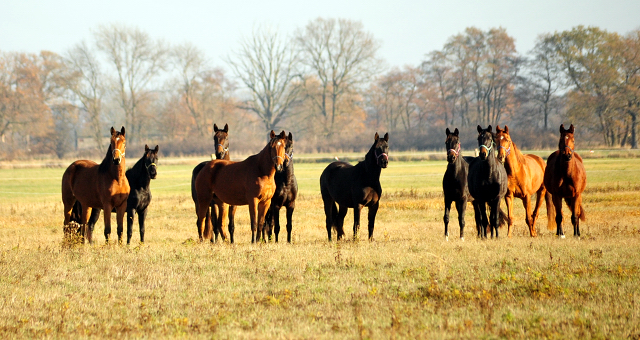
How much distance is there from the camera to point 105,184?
10.8m

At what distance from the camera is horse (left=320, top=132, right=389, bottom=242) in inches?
451

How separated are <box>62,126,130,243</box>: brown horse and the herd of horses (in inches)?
0.7

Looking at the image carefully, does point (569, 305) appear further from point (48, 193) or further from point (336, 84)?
point (336, 84)

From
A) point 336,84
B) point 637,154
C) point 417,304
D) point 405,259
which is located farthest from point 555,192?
point 336,84

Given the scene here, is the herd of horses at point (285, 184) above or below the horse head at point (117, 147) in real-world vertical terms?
below

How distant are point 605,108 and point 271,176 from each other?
39.6m

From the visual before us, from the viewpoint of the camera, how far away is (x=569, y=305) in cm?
607

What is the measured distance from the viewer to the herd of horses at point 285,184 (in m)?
11.0

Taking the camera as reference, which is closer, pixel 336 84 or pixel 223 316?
pixel 223 316

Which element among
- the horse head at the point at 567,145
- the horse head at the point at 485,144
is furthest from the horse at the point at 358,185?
the horse head at the point at 567,145

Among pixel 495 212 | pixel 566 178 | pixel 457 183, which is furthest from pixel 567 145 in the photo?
pixel 457 183

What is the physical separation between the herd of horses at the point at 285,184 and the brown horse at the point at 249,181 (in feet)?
0.06

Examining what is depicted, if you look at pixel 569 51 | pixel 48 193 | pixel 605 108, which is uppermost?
pixel 569 51

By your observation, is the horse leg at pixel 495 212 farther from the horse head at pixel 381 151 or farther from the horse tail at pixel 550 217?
the horse head at pixel 381 151
